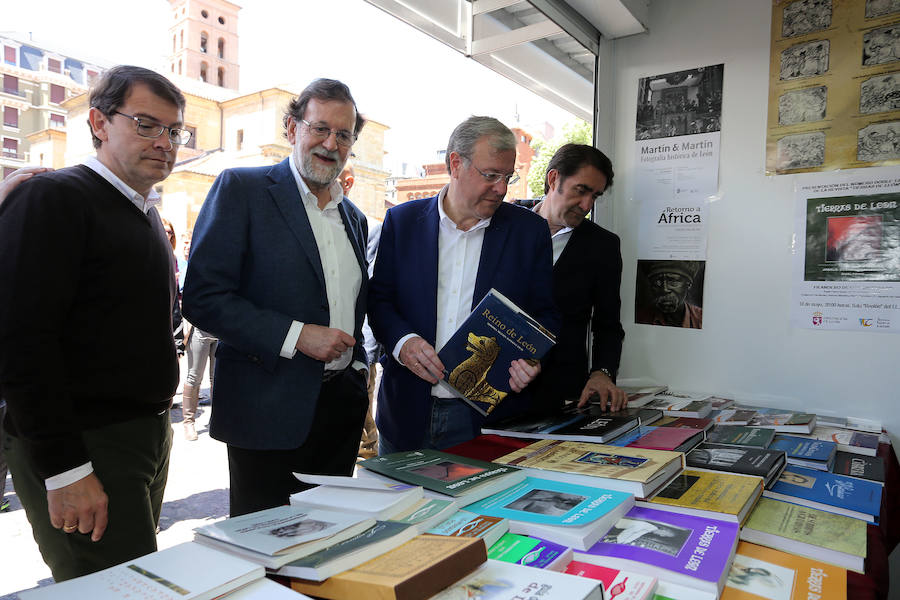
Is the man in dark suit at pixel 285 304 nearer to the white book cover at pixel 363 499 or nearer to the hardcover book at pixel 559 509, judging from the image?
the white book cover at pixel 363 499

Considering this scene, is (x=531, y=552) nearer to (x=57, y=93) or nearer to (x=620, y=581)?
(x=620, y=581)

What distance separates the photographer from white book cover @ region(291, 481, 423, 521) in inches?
34.7

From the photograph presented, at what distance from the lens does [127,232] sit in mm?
1355

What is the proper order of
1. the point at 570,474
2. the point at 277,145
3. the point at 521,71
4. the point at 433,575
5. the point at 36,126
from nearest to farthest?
1. the point at 433,575
2. the point at 570,474
3. the point at 521,71
4. the point at 36,126
5. the point at 277,145

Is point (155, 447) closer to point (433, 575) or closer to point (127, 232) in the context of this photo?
point (127, 232)

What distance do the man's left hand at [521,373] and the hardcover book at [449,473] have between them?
41 centimetres

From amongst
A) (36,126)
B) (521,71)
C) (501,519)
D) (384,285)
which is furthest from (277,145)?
(501,519)

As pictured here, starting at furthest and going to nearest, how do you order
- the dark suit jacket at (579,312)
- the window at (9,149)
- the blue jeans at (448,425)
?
the window at (9,149), the dark suit jacket at (579,312), the blue jeans at (448,425)

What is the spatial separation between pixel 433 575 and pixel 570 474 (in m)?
0.53

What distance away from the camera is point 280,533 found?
30.7 inches

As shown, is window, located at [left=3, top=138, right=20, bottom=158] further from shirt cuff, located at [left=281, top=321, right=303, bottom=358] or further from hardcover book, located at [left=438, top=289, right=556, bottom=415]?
hardcover book, located at [left=438, top=289, right=556, bottom=415]

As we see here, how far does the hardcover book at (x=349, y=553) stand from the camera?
68 centimetres

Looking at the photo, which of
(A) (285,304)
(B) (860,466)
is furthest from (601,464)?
(A) (285,304)

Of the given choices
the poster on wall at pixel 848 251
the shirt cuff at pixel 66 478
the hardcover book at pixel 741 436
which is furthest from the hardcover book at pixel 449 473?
the poster on wall at pixel 848 251
